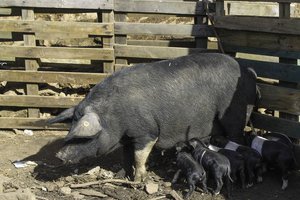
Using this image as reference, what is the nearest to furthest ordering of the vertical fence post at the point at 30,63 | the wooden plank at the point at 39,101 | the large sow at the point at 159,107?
the large sow at the point at 159,107, the vertical fence post at the point at 30,63, the wooden plank at the point at 39,101

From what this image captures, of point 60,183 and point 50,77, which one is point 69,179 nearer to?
point 60,183

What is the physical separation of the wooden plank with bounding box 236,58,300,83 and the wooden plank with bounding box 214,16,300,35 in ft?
1.35

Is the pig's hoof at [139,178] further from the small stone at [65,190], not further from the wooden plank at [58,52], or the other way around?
the wooden plank at [58,52]

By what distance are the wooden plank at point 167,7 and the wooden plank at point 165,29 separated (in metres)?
0.19

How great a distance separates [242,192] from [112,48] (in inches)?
116

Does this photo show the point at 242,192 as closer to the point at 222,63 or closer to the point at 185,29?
the point at 222,63

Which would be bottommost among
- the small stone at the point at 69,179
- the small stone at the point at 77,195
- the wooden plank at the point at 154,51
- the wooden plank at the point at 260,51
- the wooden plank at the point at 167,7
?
the small stone at the point at 77,195

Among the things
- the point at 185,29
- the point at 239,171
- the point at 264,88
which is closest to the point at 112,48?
the point at 185,29

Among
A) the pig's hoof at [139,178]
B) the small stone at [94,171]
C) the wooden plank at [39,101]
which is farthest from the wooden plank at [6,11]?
the pig's hoof at [139,178]

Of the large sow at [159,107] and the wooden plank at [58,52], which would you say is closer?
the large sow at [159,107]

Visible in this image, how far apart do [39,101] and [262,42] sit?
3.36 metres

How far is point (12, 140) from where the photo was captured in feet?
25.8

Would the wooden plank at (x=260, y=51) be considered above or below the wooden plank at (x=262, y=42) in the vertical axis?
below

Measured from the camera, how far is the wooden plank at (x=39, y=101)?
26.1 ft
